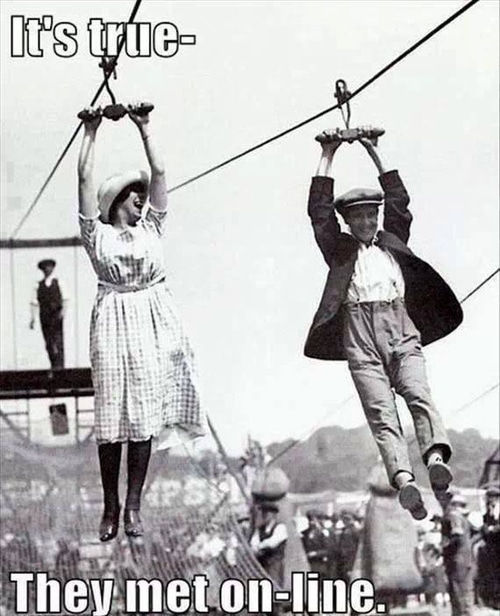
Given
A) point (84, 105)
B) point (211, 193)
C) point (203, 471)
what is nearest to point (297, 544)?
point (203, 471)

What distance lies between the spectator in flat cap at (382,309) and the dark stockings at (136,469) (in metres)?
0.60

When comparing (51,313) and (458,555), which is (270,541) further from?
(51,313)

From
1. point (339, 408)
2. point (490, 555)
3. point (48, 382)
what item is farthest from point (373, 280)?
point (48, 382)

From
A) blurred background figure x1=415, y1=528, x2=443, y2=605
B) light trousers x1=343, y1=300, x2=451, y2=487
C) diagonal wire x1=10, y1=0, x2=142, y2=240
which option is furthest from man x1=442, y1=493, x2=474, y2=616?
diagonal wire x1=10, y1=0, x2=142, y2=240

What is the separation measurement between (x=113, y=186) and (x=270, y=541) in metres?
1.21

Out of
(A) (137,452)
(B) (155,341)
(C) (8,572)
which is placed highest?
(B) (155,341)

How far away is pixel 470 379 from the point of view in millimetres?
5375

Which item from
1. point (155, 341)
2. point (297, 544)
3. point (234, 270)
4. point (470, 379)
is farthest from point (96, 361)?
point (470, 379)

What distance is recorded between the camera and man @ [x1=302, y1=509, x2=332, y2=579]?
525cm

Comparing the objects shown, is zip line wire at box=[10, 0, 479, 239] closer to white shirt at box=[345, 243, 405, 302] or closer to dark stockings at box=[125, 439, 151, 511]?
white shirt at box=[345, 243, 405, 302]

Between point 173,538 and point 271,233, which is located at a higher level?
point 271,233

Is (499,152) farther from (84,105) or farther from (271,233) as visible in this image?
(84,105)

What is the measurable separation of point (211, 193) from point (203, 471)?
34.7 inches

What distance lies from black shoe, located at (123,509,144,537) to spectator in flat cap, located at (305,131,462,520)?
74 cm
